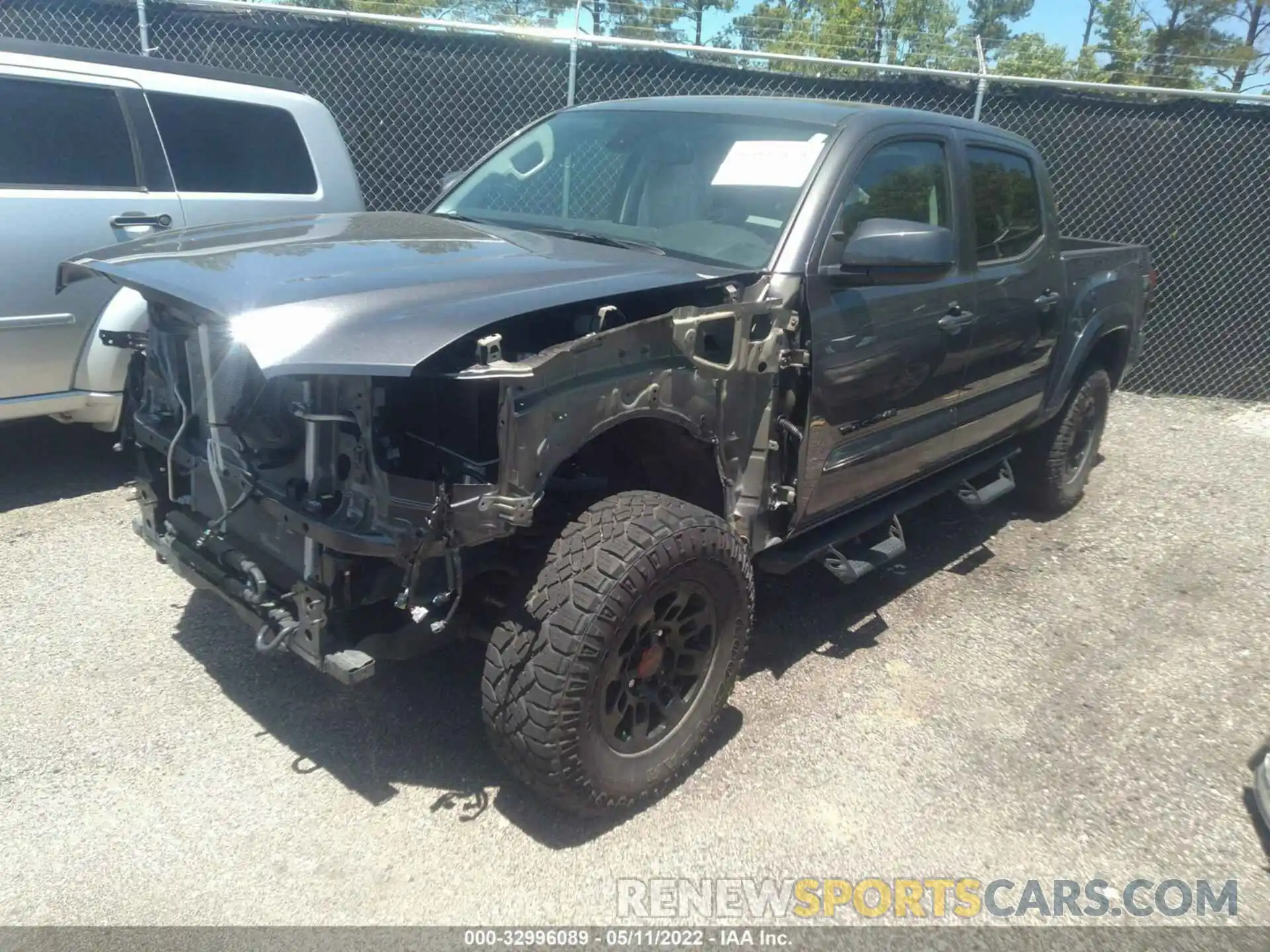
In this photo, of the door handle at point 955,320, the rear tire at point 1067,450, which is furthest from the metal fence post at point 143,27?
the rear tire at point 1067,450

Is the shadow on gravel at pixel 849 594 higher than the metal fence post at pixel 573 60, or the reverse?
the metal fence post at pixel 573 60

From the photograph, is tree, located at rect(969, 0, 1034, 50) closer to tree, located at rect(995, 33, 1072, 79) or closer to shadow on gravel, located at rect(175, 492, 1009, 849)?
tree, located at rect(995, 33, 1072, 79)

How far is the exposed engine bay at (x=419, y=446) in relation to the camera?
7.89ft

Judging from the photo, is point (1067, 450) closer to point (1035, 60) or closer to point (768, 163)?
point (768, 163)

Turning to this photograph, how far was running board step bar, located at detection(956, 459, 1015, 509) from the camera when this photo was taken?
4.54 meters

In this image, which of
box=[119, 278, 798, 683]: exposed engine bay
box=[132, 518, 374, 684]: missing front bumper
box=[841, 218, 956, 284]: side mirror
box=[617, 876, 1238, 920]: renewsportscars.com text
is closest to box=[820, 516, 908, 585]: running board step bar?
box=[119, 278, 798, 683]: exposed engine bay

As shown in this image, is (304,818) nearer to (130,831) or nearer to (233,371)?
(130,831)

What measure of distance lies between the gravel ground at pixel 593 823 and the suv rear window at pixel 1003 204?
1579 millimetres

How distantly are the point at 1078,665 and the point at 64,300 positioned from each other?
4.78 m

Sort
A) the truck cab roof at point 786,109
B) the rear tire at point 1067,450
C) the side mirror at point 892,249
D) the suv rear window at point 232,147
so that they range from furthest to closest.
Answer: the rear tire at point 1067,450
the suv rear window at point 232,147
the truck cab roof at point 786,109
the side mirror at point 892,249

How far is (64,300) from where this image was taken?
4535 mm

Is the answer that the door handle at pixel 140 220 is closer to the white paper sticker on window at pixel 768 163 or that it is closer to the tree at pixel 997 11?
the white paper sticker on window at pixel 768 163

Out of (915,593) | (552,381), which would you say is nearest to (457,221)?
(552,381)

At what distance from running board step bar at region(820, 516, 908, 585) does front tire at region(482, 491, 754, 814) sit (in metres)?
0.64
